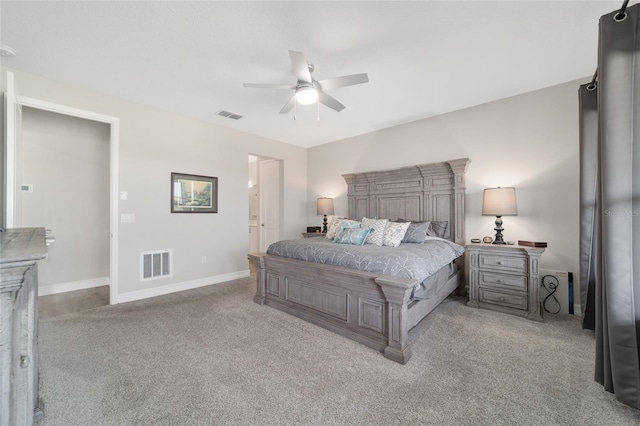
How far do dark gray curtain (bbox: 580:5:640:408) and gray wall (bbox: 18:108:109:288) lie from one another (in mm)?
6140

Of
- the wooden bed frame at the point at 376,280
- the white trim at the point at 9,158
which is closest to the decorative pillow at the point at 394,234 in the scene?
the wooden bed frame at the point at 376,280

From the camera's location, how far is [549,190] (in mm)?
3283

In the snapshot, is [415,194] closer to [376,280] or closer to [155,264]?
[376,280]

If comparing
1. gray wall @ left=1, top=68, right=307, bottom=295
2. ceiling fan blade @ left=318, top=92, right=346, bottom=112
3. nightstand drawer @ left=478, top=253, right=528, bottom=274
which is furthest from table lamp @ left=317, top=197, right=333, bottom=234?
nightstand drawer @ left=478, top=253, right=528, bottom=274

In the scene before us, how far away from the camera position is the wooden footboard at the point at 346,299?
2.15 metres

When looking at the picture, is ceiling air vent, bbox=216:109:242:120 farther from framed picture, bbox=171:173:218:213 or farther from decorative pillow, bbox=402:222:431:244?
decorative pillow, bbox=402:222:431:244

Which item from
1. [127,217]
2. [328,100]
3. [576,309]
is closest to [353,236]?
[328,100]

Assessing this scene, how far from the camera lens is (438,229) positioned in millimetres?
3967

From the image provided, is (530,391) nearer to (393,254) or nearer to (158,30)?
(393,254)

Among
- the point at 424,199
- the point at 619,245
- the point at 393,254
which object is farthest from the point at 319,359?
the point at 424,199

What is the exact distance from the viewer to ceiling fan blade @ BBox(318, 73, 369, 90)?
2.36 metres

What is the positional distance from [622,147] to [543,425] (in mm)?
1667

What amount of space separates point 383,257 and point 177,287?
3370mm

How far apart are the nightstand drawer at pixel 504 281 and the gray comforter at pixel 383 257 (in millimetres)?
424
